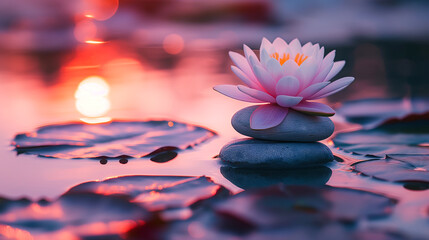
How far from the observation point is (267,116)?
5.74ft

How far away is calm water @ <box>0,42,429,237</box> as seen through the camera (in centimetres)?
156

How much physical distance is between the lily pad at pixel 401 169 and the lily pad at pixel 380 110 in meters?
0.61

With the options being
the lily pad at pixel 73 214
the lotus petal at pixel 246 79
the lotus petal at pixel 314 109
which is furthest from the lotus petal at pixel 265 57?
the lily pad at pixel 73 214

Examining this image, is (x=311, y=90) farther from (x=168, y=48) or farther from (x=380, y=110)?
(x=168, y=48)

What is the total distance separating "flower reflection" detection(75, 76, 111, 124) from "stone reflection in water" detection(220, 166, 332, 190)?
106 cm

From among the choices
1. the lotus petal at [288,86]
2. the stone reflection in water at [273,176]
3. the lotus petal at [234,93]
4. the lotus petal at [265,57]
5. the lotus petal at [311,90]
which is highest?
the lotus petal at [265,57]

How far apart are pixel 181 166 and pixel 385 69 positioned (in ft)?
11.1

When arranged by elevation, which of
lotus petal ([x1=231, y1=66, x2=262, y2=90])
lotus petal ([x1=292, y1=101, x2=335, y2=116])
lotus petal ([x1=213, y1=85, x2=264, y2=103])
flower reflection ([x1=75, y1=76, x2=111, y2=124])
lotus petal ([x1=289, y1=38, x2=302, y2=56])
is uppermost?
flower reflection ([x1=75, y1=76, x2=111, y2=124])

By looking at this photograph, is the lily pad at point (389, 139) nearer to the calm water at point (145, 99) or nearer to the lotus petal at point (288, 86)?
the calm water at point (145, 99)

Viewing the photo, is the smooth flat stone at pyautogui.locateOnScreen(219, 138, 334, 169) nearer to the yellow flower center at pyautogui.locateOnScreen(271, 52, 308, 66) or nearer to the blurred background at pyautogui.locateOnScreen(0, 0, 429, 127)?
the yellow flower center at pyautogui.locateOnScreen(271, 52, 308, 66)

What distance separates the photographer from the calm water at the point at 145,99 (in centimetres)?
156

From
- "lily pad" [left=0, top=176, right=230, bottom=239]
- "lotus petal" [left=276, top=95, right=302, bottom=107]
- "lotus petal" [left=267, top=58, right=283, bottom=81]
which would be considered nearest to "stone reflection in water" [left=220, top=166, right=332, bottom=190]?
"lily pad" [left=0, top=176, right=230, bottom=239]

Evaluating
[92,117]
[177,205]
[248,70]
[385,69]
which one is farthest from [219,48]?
[177,205]

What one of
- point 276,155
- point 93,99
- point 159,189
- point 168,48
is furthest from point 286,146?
point 168,48
